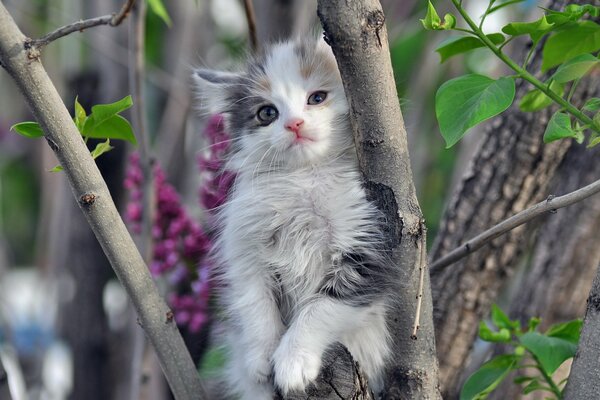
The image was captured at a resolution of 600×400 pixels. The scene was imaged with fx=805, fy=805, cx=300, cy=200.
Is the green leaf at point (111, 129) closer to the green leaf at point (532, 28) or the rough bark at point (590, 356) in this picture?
the green leaf at point (532, 28)

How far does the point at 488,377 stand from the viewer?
1.56 meters

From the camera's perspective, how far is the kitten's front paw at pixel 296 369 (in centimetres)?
155

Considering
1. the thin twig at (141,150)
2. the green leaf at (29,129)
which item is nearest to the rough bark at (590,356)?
the green leaf at (29,129)

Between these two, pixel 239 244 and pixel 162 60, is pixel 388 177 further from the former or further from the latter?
pixel 162 60

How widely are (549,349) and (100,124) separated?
35.9 inches

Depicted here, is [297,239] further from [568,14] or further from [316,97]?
[568,14]

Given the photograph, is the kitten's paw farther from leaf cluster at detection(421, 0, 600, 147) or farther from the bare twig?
leaf cluster at detection(421, 0, 600, 147)

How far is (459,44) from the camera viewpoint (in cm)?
150

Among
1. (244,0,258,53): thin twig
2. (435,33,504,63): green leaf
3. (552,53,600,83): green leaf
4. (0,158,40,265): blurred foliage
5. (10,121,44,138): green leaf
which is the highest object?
(0,158,40,265): blurred foliage

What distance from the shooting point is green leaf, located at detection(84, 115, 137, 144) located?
4.54 feet

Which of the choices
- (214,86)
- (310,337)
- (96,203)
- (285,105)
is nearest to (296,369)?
(310,337)

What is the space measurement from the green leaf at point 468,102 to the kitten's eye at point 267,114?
2.26 ft

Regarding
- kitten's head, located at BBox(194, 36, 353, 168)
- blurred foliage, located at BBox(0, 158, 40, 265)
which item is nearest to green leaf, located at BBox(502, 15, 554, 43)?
kitten's head, located at BBox(194, 36, 353, 168)

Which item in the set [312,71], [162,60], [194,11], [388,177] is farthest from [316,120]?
[162,60]
